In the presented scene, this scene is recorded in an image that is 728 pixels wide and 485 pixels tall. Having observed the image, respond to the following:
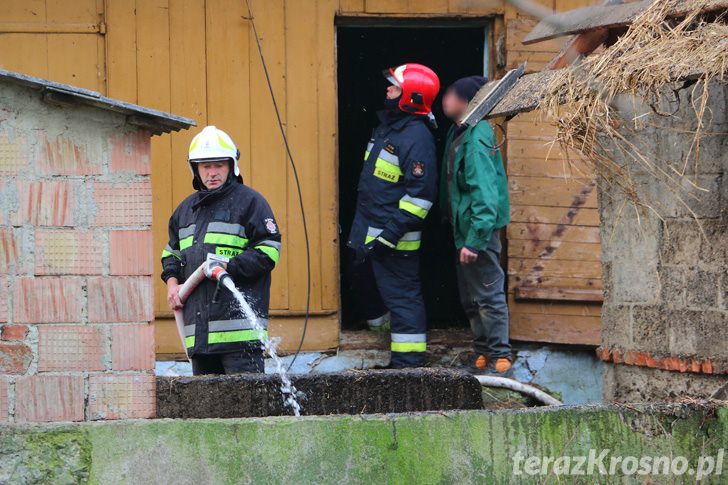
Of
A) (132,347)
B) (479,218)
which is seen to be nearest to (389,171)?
(479,218)

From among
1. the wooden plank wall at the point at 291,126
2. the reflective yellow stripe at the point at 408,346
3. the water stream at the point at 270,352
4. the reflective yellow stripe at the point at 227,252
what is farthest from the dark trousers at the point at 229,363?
the reflective yellow stripe at the point at 408,346

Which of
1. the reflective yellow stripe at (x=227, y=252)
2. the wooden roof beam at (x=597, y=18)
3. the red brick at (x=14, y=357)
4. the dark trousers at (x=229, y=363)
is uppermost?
the wooden roof beam at (x=597, y=18)

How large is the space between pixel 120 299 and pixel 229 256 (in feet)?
5.43

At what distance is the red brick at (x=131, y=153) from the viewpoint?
518 centimetres

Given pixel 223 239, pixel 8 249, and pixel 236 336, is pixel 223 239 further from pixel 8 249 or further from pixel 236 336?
pixel 8 249

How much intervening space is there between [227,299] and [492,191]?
82.3 inches

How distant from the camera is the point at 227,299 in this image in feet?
22.1

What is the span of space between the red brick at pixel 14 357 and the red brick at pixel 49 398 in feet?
0.17

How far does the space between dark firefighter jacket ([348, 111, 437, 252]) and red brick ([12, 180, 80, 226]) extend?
10.5 ft

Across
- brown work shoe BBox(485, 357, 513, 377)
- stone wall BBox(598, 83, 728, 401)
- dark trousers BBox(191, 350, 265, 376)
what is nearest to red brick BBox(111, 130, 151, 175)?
dark trousers BBox(191, 350, 265, 376)

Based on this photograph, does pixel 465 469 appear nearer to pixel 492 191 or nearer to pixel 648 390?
pixel 648 390

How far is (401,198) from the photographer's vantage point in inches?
320

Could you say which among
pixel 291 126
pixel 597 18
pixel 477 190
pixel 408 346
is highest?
pixel 597 18

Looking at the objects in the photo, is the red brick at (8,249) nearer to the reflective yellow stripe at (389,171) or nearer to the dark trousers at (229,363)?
the dark trousers at (229,363)
